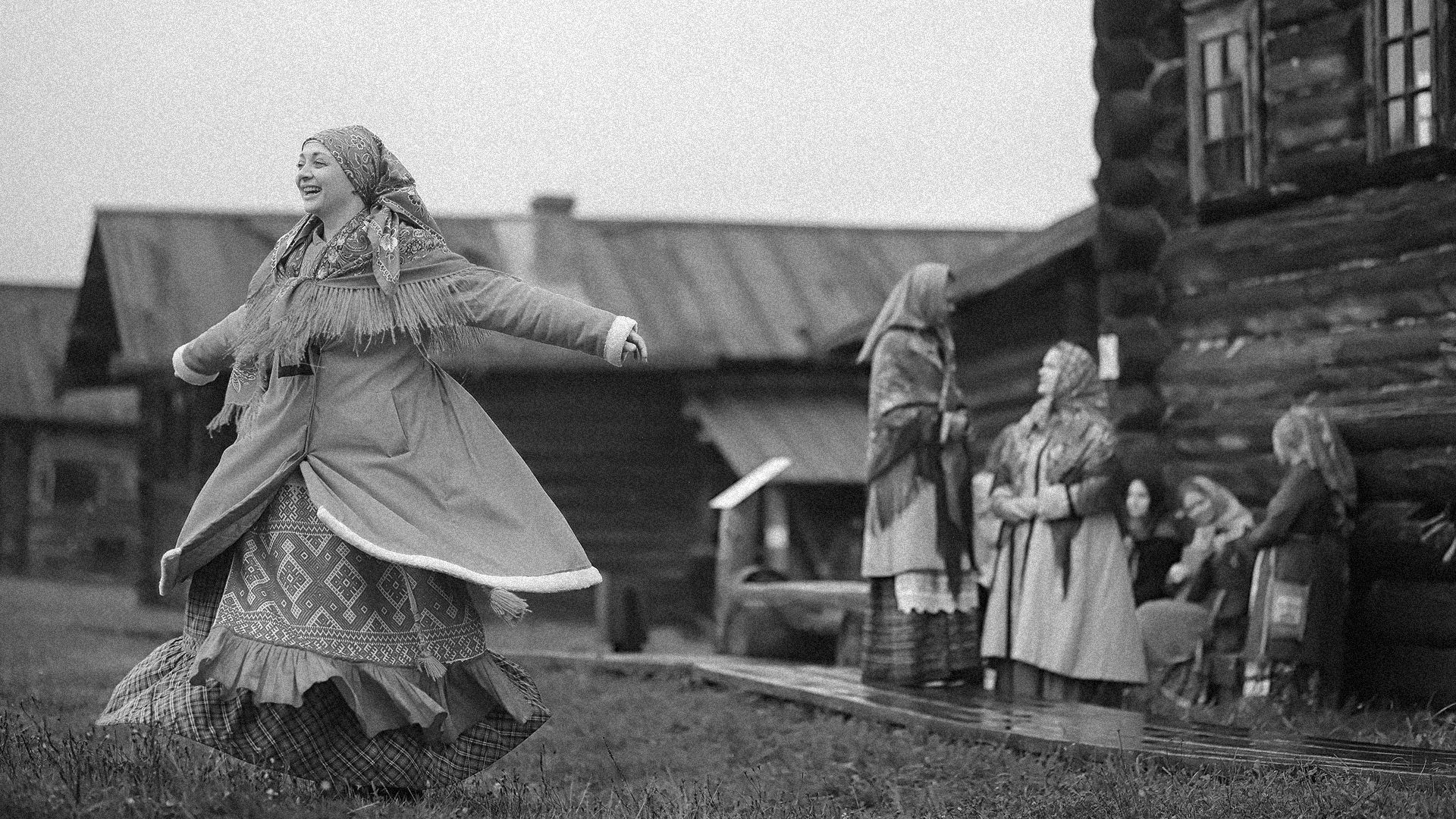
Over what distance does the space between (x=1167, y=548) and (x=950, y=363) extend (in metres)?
2.99

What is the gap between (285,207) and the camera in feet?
74.4

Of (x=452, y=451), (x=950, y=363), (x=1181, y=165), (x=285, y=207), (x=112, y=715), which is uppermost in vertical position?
(x=285, y=207)

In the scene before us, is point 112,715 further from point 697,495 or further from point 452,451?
point 697,495

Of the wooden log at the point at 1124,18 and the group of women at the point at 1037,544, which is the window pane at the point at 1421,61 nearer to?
the group of women at the point at 1037,544

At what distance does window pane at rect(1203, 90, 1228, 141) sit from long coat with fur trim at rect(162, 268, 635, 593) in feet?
22.0

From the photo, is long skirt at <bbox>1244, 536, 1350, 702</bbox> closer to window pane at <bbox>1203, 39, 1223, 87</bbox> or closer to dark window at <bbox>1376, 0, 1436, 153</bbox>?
dark window at <bbox>1376, 0, 1436, 153</bbox>

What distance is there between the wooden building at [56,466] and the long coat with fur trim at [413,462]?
2377 cm

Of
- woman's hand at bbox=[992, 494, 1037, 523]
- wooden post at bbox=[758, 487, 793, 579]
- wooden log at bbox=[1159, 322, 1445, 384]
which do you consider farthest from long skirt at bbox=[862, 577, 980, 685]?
wooden post at bbox=[758, 487, 793, 579]

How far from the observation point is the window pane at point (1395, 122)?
9367mm

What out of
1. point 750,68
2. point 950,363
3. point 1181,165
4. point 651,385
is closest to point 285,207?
point 651,385

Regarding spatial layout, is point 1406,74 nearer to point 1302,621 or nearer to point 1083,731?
point 1302,621

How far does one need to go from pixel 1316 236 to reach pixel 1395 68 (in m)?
0.98

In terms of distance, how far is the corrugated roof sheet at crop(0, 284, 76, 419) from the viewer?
27594mm

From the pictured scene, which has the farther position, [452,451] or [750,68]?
[750,68]
